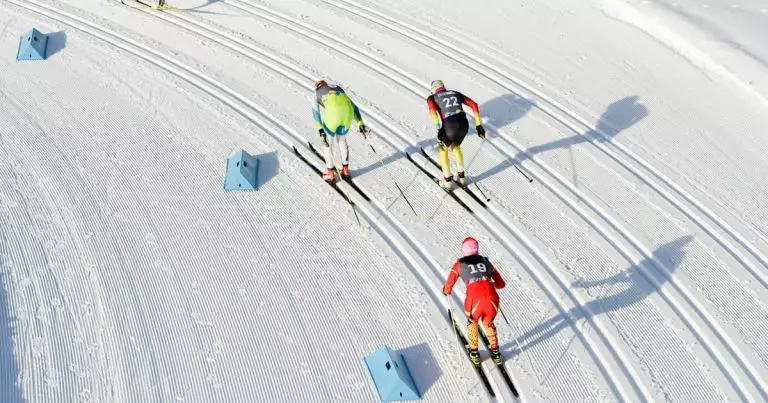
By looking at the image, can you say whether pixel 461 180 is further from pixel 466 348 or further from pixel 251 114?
pixel 251 114

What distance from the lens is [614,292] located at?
20.5ft

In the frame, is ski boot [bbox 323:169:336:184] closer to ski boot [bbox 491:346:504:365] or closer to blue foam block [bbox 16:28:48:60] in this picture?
ski boot [bbox 491:346:504:365]

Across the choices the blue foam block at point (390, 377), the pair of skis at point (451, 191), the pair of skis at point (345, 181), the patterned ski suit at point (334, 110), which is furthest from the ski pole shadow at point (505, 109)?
the blue foam block at point (390, 377)

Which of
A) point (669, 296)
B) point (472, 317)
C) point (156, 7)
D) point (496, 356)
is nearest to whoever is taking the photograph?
point (472, 317)

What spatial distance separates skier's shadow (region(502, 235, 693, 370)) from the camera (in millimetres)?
5812

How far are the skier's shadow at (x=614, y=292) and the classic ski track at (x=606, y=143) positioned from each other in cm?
47

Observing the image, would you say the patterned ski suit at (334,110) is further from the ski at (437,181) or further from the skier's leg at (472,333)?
the skier's leg at (472,333)

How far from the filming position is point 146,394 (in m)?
5.21

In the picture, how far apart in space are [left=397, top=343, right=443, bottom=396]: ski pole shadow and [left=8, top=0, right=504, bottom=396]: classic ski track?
0.25m

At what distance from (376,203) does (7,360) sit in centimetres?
377

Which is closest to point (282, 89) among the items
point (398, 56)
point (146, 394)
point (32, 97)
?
point (398, 56)

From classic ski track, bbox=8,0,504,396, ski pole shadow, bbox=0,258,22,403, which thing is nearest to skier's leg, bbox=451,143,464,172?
classic ski track, bbox=8,0,504,396

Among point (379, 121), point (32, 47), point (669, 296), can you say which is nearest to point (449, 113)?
point (379, 121)

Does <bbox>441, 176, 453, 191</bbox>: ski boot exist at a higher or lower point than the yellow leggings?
lower
